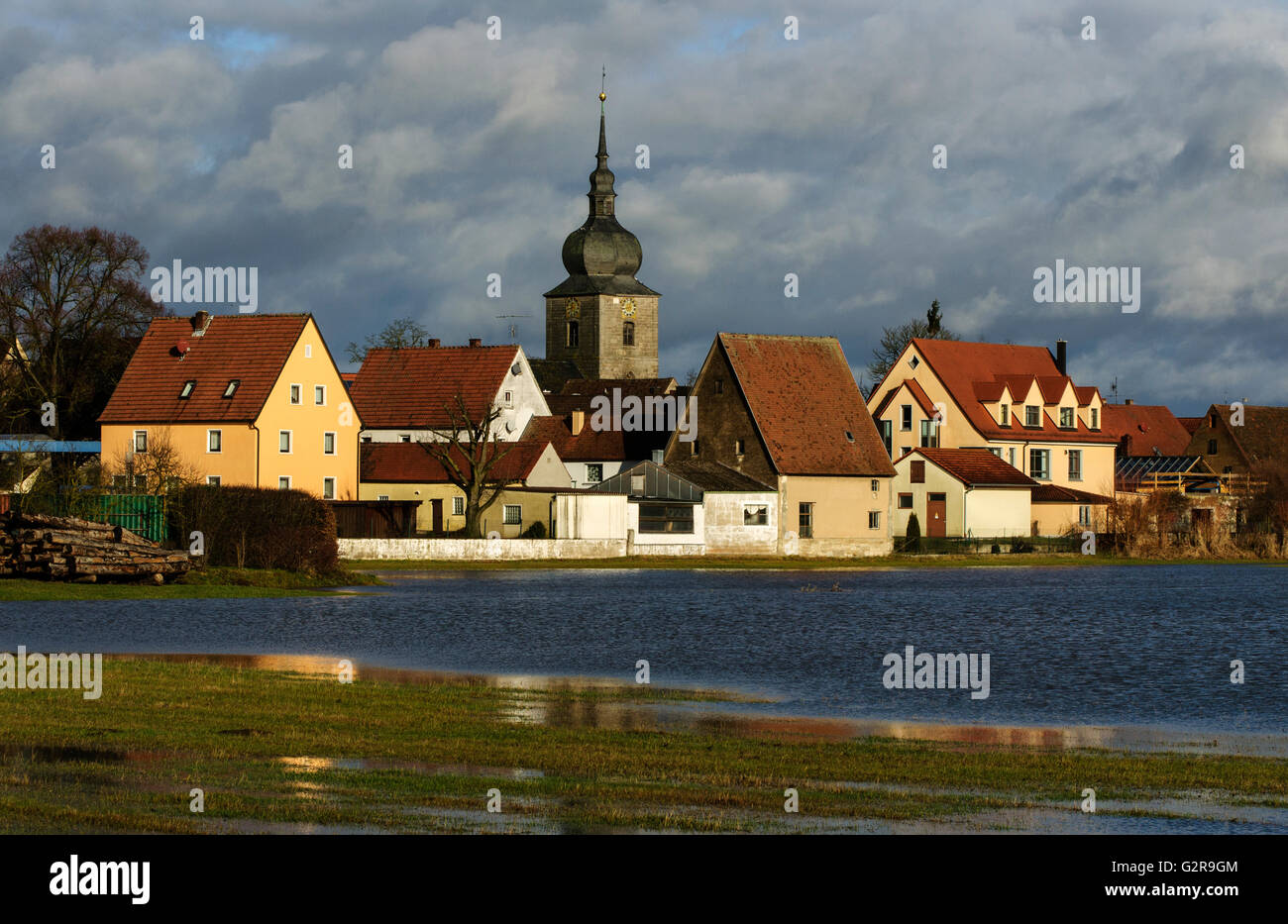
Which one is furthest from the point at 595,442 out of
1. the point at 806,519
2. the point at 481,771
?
the point at 481,771

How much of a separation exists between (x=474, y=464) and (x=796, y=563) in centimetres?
1580

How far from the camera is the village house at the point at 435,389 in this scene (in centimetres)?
9612

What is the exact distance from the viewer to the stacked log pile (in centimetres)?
4497

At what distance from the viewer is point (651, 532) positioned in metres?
80.0

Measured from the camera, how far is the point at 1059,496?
99.2 metres

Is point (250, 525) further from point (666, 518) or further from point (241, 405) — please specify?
point (666, 518)

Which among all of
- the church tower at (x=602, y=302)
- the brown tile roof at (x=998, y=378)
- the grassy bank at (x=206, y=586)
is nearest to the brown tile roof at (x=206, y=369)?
the grassy bank at (x=206, y=586)

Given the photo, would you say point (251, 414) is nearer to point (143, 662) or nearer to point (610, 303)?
point (143, 662)

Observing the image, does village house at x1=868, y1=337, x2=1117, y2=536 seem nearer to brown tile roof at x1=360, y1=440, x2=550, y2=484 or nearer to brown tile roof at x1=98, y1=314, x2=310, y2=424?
brown tile roof at x1=360, y1=440, x2=550, y2=484

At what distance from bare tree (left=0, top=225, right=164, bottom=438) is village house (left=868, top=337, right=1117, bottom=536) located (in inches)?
1717

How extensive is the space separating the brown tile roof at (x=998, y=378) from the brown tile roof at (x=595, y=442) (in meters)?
16.3

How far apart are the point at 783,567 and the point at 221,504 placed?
32.1 m

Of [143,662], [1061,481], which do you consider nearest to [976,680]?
[143,662]

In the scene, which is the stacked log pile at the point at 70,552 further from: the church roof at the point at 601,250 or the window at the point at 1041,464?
the church roof at the point at 601,250
